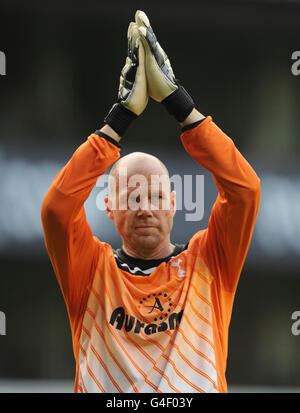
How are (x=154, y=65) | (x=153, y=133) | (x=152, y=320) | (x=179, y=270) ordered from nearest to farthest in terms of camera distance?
(x=154, y=65) < (x=152, y=320) < (x=179, y=270) < (x=153, y=133)

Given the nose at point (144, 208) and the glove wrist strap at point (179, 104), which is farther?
the nose at point (144, 208)

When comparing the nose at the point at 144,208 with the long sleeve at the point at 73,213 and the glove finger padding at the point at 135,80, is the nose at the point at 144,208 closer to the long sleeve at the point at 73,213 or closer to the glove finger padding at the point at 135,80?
the long sleeve at the point at 73,213

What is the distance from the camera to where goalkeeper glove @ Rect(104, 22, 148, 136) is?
1.88 meters

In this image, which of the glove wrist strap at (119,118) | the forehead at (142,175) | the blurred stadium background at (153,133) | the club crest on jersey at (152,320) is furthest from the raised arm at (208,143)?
the blurred stadium background at (153,133)

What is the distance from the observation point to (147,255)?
7.06 feet

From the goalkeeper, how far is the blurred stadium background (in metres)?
2.40

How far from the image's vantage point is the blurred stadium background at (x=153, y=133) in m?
4.61

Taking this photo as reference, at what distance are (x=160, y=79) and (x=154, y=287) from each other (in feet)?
2.34

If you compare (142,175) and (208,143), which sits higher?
(208,143)

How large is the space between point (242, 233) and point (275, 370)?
3171mm

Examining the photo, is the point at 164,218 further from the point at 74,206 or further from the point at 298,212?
the point at 298,212

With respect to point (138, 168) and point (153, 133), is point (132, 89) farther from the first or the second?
point (153, 133)

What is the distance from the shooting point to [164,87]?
1887 millimetres

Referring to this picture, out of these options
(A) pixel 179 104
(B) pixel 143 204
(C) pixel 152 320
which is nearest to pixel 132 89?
(A) pixel 179 104
